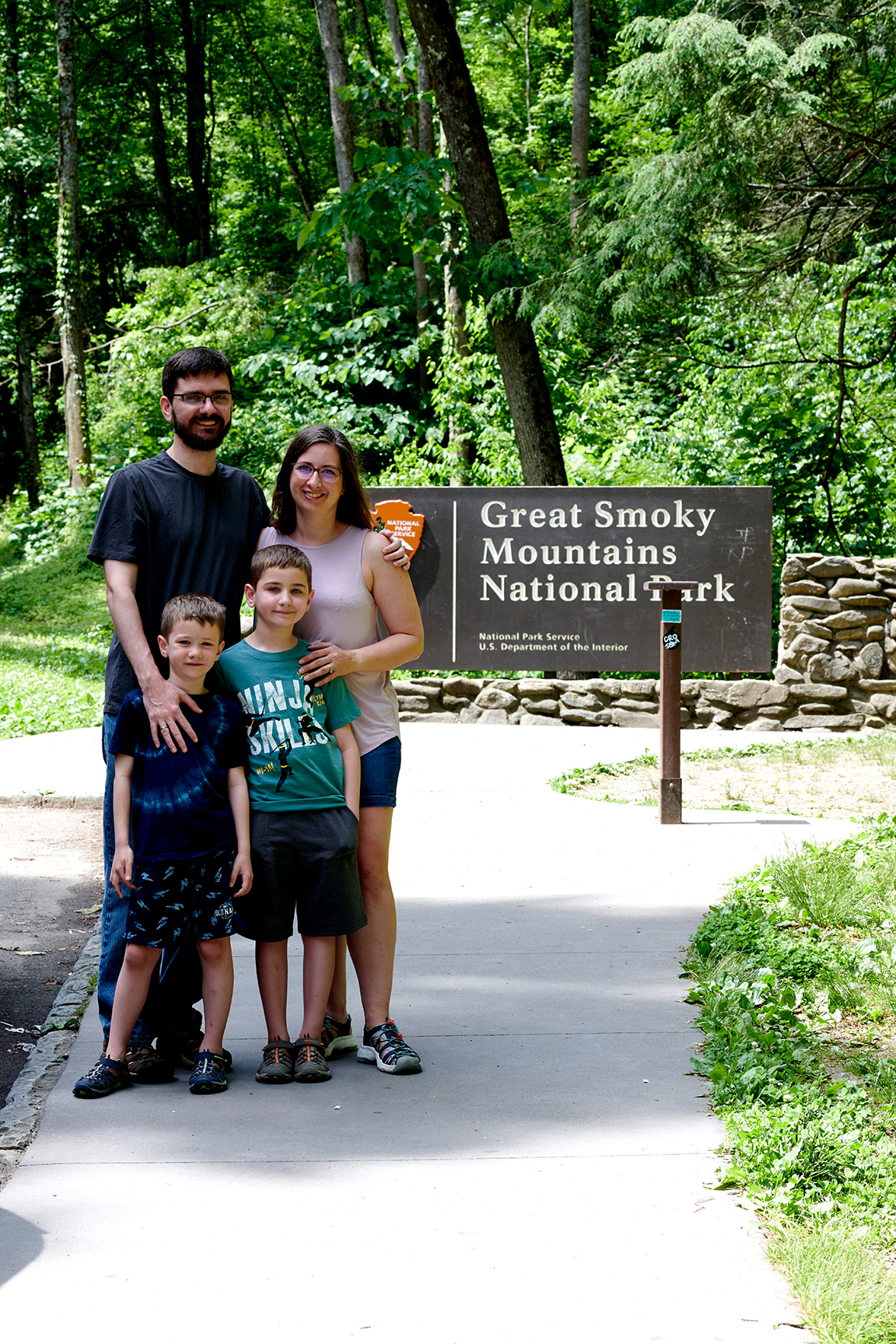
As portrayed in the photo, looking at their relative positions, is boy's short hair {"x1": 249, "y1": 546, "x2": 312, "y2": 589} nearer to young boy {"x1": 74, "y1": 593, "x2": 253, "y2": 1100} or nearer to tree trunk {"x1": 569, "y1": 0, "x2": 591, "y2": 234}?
young boy {"x1": 74, "y1": 593, "x2": 253, "y2": 1100}

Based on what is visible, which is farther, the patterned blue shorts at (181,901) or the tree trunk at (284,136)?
the tree trunk at (284,136)

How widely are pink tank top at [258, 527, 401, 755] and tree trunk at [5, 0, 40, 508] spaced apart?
27.3 metres

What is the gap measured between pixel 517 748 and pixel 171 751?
22.7ft

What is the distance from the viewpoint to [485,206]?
504 inches

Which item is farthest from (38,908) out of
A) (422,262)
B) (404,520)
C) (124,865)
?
(422,262)

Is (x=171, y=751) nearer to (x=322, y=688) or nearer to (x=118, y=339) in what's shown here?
(x=322, y=688)

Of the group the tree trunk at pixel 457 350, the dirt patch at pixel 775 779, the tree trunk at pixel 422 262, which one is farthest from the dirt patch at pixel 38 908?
the tree trunk at pixel 422 262

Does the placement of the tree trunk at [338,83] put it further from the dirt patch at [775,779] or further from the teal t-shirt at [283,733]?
the teal t-shirt at [283,733]

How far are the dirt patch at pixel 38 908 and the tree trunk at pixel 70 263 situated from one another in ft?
60.4

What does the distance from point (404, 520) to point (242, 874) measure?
26.8ft

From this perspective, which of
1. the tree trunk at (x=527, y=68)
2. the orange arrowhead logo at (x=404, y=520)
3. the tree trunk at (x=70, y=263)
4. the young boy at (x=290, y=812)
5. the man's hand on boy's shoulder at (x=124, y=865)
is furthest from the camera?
the tree trunk at (x=527, y=68)

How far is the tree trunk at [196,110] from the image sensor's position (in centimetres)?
3094

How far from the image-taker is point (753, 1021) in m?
4.23

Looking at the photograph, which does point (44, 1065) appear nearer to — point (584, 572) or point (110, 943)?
point (110, 943)
